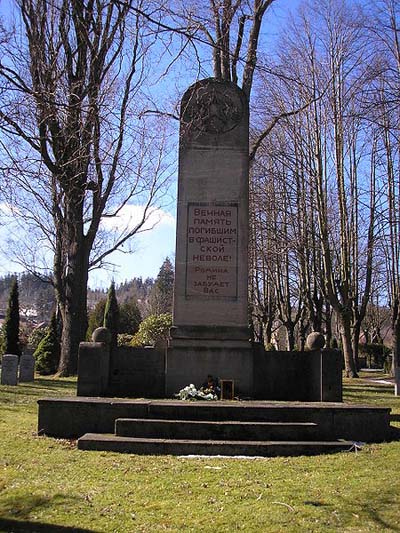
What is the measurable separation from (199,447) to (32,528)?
10.9 feet

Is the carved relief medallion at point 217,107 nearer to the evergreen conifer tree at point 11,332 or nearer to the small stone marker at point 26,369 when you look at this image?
the small stone marker at point 26,369

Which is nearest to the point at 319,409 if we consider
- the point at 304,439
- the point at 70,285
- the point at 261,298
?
the point at 304,439

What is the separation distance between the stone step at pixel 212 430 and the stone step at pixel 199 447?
0.29 metres

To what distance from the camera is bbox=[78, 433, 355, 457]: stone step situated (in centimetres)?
796

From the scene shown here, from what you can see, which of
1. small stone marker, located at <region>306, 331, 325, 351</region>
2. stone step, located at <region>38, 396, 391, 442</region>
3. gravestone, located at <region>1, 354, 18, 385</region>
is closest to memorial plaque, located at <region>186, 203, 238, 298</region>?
small stone marker, located at <region>306, 331, 325, 351</region>

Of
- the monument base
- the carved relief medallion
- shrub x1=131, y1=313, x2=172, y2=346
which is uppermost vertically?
the carved relief medallion

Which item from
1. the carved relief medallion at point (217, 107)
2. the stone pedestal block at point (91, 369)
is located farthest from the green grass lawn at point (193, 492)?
the carved relief medallion at point (217, 107)

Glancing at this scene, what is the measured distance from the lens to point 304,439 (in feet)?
27.9

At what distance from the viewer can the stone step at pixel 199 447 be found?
26.1 ft

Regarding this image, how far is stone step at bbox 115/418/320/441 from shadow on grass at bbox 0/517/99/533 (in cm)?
342

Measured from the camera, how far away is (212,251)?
38.9 ft

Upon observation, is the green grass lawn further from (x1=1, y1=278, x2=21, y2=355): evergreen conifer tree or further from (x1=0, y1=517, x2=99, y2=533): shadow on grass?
(x1=1, y1=278, x2=21, y2=355): evergreen conifer tree

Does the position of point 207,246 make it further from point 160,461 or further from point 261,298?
point 261,298

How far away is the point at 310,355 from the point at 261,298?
31072 mm
